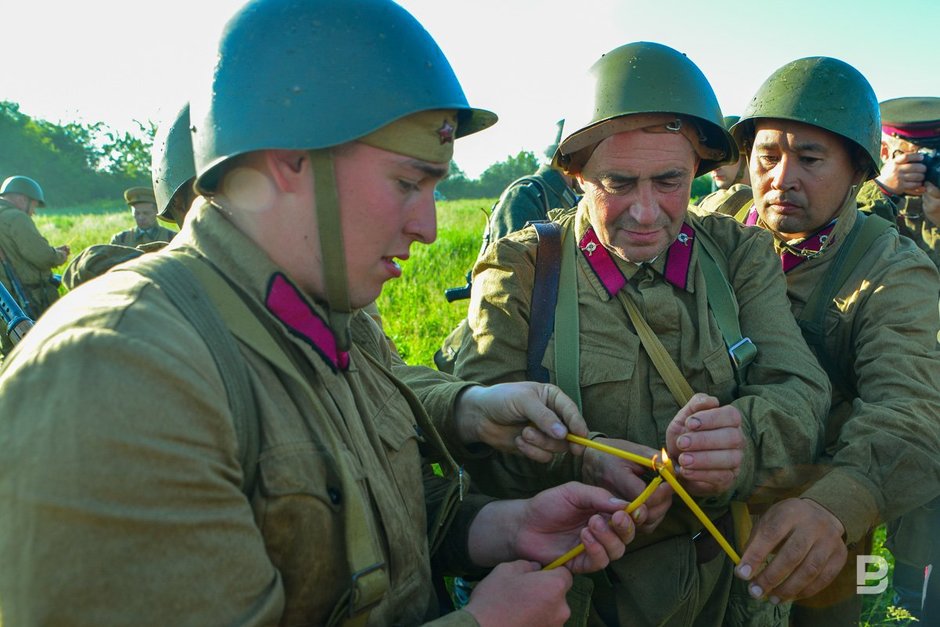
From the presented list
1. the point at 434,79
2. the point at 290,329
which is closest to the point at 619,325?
the point at 434,79

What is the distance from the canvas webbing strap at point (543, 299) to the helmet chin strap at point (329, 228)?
3.78 ft

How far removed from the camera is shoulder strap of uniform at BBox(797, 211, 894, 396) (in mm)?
3312

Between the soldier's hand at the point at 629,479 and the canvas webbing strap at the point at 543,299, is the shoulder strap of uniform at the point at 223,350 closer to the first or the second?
the soldier's hand at the point at 629,479

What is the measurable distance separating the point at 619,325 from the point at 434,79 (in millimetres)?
1313

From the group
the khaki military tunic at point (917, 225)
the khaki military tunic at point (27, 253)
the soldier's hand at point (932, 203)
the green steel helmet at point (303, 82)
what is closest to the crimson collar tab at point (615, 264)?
the green steel helmet at point (303, 82)

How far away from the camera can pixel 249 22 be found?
194cm

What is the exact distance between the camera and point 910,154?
4.57m

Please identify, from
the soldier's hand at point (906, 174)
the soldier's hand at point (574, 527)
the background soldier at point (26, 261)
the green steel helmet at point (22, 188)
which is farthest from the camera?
Result: the green steel helmet at point (22, 188)

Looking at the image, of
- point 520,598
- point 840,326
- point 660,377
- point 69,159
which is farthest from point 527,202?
point 69,159

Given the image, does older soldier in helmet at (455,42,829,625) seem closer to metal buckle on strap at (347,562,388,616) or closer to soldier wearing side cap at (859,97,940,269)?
metal buckle on strap at (347,562,388,616)

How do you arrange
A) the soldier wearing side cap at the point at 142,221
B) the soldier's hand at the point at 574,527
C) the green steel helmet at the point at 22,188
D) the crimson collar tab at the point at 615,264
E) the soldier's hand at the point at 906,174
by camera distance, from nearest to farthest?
the soldier's hand at the point at 574,527
the crimson collar tab at the point at 615,264
the soldier's hand at the point at 906,174
the green steel helmet at the point at 22,188
the soldier wearing side cap at the point at 142,221

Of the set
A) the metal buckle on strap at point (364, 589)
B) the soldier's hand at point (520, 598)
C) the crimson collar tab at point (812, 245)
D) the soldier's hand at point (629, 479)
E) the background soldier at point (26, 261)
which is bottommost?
the background soldier at point (26, 261)

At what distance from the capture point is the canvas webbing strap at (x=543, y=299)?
295 cm

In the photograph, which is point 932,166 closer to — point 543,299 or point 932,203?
point 932,203
